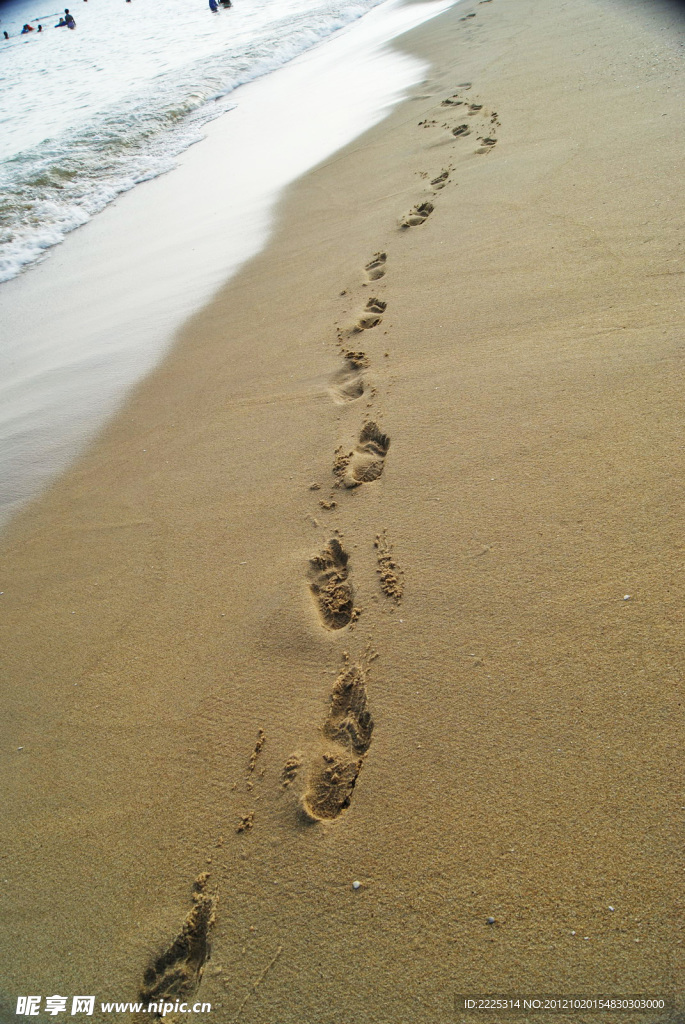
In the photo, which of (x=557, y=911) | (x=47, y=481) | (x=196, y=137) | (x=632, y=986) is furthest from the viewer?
(x=196, y=137)

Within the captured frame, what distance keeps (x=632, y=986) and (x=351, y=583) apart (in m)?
1.18

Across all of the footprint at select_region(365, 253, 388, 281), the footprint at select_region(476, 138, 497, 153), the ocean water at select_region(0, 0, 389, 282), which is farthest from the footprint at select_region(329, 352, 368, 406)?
the ocean water at select_region(0, 0, 389, 282)

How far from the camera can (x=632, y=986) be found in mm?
Answer: 1154

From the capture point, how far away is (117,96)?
9.66 metres

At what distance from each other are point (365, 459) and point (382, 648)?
86 cm

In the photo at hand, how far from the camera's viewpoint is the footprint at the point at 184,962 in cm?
136

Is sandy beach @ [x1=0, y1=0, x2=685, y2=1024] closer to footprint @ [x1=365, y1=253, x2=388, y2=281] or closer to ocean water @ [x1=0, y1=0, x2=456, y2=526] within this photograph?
footprint @ [x1=365, y1=253, x2=388, y2=281]

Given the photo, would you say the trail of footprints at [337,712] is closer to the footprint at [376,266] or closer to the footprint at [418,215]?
the footprint at [376,266]

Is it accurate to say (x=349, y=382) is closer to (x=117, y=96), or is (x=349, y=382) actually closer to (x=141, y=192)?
(x=141, y=192)

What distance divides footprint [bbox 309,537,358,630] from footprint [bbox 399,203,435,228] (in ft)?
8.11

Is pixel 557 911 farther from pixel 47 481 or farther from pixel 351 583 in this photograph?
pixel 47 481

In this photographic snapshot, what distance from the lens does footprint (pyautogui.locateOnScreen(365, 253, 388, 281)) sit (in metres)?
3.38

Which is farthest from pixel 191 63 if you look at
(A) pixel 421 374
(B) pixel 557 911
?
(B) pixel 557 911

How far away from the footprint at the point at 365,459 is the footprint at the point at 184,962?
1.41 meters
